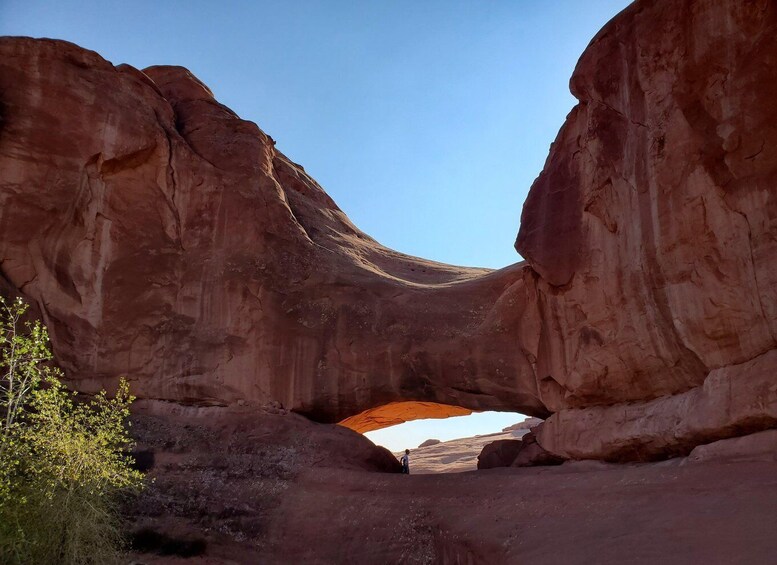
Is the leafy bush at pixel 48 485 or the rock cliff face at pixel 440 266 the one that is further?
the rock cliff face at pixel 440 266

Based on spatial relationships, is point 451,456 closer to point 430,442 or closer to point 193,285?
point 430,442

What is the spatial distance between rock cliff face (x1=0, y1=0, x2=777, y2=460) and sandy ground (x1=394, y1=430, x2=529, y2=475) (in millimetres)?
16125

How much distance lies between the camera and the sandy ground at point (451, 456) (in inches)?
1527

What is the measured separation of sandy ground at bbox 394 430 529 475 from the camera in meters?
38.8

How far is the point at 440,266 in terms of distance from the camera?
27.1 m

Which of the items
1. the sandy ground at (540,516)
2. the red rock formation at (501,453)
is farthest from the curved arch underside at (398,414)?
the sandy ground at (540,516)

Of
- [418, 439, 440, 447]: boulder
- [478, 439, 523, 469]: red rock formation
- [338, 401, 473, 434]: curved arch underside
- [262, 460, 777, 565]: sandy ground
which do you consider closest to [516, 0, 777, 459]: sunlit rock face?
[262, 460, 777, 565]: sandy ground

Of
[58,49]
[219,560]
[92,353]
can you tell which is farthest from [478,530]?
[58,49]

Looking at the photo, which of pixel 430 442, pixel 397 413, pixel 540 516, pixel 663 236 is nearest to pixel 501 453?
pixel 397 413

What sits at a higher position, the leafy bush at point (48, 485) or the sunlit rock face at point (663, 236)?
the sunlit rock face at point (663, 236)

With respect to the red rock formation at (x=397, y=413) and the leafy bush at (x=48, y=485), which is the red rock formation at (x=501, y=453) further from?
the leafy bush at (x=48, y=485)

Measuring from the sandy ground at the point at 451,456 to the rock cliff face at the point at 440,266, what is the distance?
635 inches

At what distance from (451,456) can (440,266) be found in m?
23.4

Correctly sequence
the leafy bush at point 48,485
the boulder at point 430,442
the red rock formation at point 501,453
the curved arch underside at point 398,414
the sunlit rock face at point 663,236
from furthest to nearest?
the boulder at point 430,442
the curved arch underside at point 398,414
the red rock formation at point 501,453
the sunlit rock face at point 663,236
the leafy bush at point 48,485
